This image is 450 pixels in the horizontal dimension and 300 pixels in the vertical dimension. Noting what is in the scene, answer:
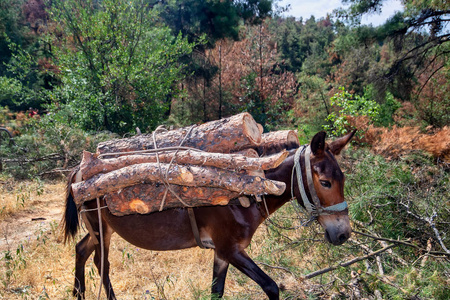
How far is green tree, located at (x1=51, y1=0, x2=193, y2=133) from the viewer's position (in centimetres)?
946

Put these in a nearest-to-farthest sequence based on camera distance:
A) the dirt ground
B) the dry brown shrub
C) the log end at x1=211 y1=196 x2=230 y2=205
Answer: the log end at x1=211 y1=196 x2=230 y2=205
the dirt ground
the dry brown shrub

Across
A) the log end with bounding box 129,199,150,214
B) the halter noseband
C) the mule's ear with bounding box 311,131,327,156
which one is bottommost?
the halter noseband

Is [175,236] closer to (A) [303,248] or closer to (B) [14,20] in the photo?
(A) [303,248]

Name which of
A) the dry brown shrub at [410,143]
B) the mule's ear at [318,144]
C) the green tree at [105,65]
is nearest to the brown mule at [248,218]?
the mule's ear at [318,144]

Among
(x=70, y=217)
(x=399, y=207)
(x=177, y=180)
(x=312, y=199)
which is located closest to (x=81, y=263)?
(x=70, y=217)

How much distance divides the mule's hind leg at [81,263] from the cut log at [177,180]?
38.0 inches

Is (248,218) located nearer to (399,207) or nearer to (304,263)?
(304,263)

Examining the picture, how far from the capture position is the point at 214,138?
2762 mm

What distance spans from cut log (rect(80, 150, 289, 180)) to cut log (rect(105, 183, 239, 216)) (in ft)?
0.71

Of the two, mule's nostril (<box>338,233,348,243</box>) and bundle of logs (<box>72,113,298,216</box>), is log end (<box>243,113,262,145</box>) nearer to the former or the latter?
bundle of logs (<box>72,113,298,216</box>)

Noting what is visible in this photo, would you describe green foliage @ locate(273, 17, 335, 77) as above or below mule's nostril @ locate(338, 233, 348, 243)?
above

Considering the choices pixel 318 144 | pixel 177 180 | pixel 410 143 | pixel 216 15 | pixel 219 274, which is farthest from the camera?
pixel 216 15

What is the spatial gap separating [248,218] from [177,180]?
702 millimetres

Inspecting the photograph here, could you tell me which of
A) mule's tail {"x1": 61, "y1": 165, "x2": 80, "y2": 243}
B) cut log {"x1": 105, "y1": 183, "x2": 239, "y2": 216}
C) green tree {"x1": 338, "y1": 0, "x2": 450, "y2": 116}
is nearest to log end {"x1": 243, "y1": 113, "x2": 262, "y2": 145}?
cut log {"x1": 105, "y1": 183, "x2": 239, "y2": 216}
